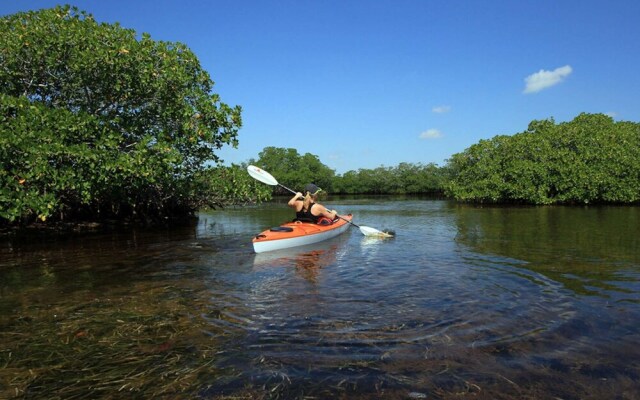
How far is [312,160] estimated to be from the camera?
102m

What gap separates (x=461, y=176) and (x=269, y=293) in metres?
41.8

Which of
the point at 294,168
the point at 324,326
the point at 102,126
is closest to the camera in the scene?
the point at 324,326

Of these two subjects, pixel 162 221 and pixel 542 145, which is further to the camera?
pixel 542 145

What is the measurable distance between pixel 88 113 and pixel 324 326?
13.3 meters

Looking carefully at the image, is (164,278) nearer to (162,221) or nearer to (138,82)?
(138,82)

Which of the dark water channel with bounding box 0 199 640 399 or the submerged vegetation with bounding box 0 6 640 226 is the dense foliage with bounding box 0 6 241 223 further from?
the dark water channel with bounding box 0 199 640 399

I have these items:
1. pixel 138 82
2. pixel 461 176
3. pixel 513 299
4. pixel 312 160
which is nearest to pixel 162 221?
pixel 138 82

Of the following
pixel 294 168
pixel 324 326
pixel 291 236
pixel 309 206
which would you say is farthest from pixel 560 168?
pixel 294 168

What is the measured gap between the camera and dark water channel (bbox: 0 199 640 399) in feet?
12.7

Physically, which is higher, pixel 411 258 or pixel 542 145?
pixel 542 145

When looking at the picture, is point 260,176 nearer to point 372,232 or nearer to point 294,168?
point 372,232

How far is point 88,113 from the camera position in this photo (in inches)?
578

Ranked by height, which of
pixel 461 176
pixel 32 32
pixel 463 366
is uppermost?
pixel 32 32

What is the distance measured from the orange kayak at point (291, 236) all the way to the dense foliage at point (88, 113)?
4.83 meters
